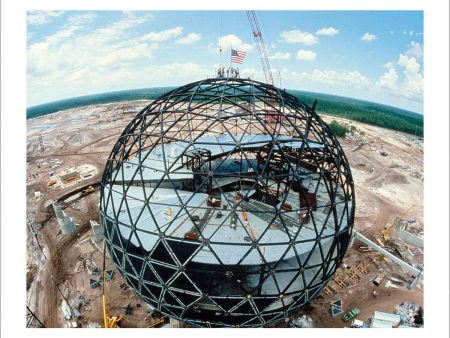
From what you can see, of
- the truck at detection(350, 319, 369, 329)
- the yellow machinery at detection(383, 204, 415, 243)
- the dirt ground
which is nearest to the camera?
the truck at detection(350, 319, 369, 329)

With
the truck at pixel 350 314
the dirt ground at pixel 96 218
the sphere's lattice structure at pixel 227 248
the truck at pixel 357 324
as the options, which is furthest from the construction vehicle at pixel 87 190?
the truck at pixel 357 324

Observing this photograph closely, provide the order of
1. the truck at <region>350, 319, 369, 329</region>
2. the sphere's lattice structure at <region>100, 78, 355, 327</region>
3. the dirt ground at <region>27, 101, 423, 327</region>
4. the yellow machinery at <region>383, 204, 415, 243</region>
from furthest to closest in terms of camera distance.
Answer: the yellow machinery at <region>383, 204, 415, 243</region>
the dirt ground at <region>27, 101, 423, 327</region>
the truck at <region>350, 319, 369, 329</region>
the sphere's lattice structure at <region>100, 78, 355, 327</region>

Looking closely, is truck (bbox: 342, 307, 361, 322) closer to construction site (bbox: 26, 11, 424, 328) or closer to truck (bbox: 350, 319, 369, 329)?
construction site (bbox: 26, 11, 424, 328)

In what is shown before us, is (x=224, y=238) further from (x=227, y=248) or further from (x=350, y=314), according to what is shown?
(x=350, y=314)

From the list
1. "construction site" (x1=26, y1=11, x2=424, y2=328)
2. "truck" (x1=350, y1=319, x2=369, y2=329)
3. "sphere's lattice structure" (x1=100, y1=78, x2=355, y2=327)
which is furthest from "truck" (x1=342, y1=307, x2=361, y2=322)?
"sphere's lattice structure" (x1=100, y1=78, x2=355, y2=327)

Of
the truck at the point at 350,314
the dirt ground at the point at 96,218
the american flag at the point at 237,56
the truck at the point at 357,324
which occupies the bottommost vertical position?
the truck at the point at 357,324

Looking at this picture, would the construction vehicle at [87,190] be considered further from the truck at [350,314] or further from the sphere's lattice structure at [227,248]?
the truck at [350,314]

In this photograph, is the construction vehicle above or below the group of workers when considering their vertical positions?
below

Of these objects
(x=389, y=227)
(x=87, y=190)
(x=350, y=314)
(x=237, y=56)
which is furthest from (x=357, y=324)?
(x=87, y=190)

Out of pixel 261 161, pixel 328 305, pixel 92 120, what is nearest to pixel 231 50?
pixel 261 161
